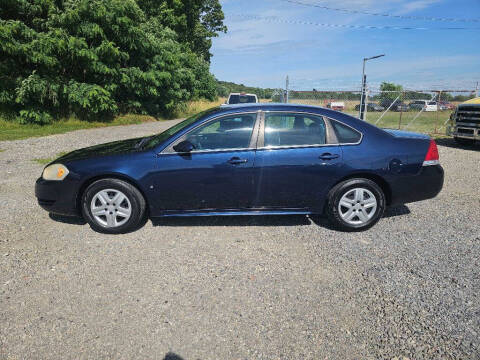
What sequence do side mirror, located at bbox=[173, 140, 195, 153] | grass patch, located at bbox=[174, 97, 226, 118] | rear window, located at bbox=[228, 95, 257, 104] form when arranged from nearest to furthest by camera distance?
side mirror, located at bbox=[173, 140, 195, 153] < rear window, located at bbox=[228, 95, 257, 104] < grass patch, located at bbox=[174, 97, 226, 118]

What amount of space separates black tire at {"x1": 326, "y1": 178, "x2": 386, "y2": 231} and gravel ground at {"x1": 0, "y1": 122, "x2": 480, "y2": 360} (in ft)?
0.40

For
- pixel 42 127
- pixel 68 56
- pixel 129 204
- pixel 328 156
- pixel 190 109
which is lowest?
pixel 129 204

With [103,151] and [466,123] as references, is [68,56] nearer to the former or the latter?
[103,151]

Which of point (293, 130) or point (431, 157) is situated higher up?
point (293, 130)

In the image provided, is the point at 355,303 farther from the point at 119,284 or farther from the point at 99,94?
the point at 99,94

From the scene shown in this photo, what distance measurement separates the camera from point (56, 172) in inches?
151

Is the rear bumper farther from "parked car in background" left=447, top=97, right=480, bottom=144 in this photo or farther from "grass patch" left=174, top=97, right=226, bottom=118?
"grass patch" left=174, top=97, right=226, bottom=118

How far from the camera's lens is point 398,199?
3973 millimetres

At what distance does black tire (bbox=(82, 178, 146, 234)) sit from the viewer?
373cm

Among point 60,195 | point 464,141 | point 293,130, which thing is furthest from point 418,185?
point 464,141

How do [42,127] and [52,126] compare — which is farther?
[52,126]

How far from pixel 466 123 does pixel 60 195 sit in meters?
12.0

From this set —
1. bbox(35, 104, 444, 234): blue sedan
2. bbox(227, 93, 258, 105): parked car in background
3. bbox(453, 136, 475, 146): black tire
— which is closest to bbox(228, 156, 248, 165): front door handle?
bbox(35, 104, 444, 234): blue sedan

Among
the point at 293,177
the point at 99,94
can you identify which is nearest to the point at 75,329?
the point at 293,177
